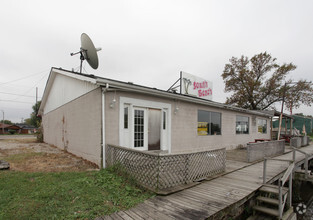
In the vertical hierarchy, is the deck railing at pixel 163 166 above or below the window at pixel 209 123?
below

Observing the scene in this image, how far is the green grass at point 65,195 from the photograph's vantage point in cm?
288

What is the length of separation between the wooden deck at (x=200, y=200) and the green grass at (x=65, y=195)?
0.33 meters

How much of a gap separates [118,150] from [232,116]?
9.34 metres

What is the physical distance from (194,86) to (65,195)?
35.3ft

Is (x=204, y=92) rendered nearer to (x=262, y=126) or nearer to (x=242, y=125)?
(x=242, y=125)

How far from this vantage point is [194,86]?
1234 centimetres

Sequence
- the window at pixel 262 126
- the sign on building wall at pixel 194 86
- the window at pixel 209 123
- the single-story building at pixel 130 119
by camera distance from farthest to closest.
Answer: the window at pixel 262 126 → the sign on building wall at pixel 194 86 → the window at pixel 209 123 → the single-story building at pixel 130 119

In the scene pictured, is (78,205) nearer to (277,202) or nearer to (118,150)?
(118,150)

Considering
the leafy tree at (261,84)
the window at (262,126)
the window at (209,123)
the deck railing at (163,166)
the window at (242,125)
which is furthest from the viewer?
the leafy tree at (261,84)

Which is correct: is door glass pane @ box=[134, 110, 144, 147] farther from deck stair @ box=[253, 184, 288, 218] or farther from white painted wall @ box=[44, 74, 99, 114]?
deck stair @ box=[253, 184, 288, 218]

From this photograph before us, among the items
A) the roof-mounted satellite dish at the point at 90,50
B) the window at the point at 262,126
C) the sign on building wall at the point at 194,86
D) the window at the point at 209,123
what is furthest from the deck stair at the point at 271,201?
the window at the point at 262,126

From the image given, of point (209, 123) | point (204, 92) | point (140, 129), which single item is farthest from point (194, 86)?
point (140, 129)

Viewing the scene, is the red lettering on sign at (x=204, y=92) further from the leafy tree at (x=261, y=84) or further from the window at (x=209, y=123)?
the leafy tree at (x=261, y=84)

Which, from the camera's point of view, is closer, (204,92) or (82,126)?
(82,126)
